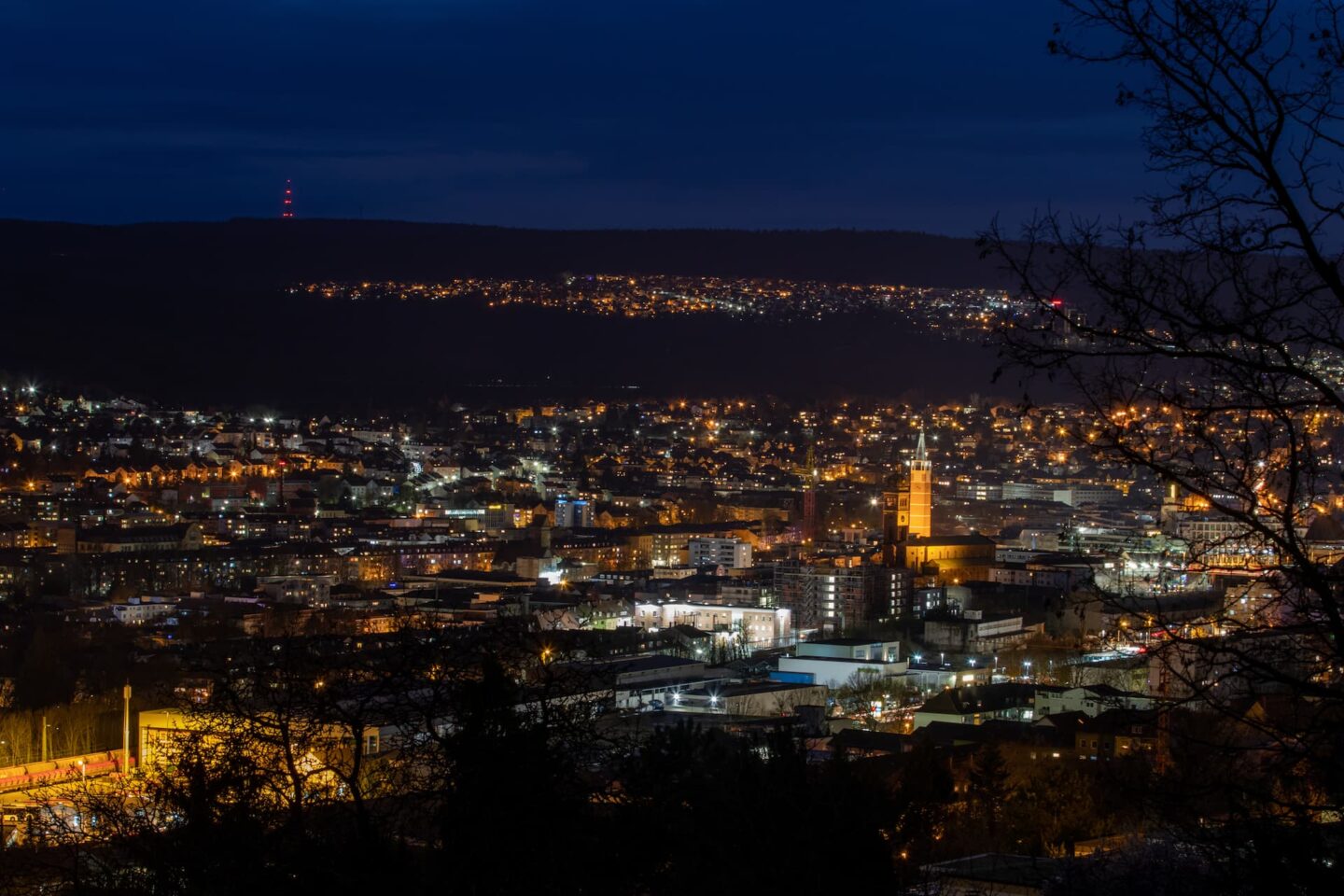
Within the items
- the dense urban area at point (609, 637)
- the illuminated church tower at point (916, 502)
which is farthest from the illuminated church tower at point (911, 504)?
the dense urban area at point (609, 637)

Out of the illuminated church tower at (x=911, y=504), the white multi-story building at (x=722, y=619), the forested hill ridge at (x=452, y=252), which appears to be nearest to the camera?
the white multi-story building at (x=722, y=619)

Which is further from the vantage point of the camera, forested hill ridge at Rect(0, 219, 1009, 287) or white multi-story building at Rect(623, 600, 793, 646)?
forested hill ridge at Rect(0, 219, 1009, 287)

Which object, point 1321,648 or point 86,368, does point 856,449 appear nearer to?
point 86,368

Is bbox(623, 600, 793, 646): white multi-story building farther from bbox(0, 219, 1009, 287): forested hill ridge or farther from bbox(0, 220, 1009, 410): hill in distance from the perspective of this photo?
bbox(0, 219, 1009, 287): forested hill ridge

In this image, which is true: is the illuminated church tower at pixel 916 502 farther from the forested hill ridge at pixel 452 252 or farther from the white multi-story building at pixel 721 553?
the forested hill ridge at pixel 452 252

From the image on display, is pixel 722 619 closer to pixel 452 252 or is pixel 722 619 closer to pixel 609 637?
pixel 609 637

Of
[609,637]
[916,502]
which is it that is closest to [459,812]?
[609,637]

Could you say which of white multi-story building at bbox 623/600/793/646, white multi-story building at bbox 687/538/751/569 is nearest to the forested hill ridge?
white multi-story building at bbox 687/538/751/569
